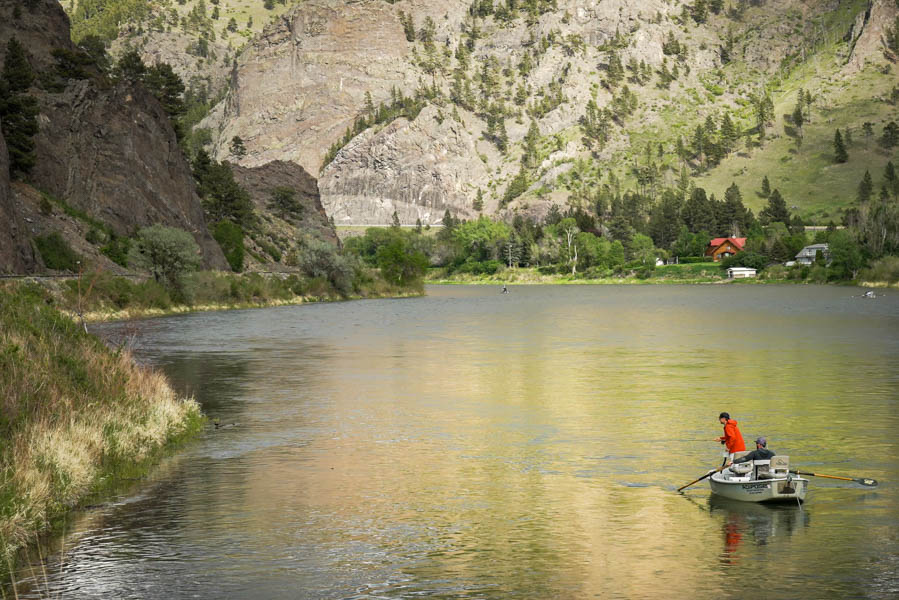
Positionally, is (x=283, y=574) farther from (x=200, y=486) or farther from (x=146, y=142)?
(x=146, y=142)

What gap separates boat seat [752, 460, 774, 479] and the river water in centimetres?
103

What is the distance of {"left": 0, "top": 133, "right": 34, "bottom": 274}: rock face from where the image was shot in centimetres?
9175

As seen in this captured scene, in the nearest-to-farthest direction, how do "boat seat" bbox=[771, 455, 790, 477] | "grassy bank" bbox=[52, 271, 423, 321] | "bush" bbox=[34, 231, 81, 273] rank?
"boat seat" bbox=[771, 455, 790, 477] → "grassy bank" bbox=[52, 271, 423, 321] → "bush" bbox=[34, 231, 81, 273]

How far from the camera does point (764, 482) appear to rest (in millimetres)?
25438

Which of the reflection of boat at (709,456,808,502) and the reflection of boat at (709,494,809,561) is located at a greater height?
the reflection of boat at (709,456,808,502)

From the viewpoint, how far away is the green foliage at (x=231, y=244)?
154625 mm

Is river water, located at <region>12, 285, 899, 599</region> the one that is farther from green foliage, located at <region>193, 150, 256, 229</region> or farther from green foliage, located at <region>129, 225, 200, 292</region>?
green foliage, located at <region>193, 150, 256, 229</region>

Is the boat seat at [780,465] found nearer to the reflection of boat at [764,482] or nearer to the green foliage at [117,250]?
the reflection of boat at [764,482]

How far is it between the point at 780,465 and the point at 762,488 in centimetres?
80

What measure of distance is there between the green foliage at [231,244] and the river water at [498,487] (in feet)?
286

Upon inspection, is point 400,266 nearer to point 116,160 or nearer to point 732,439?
point 116,160

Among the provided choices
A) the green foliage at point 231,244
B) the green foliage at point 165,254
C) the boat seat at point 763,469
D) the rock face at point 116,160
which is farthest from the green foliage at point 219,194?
the boat seat at point 763,469

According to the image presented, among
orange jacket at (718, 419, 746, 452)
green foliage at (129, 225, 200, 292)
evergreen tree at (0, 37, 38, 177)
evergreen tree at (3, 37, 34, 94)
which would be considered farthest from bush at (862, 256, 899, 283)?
orange jacket at (718, 419, 746, 452)

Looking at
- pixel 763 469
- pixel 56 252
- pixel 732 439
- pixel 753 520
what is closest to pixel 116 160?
pixel 56 252
